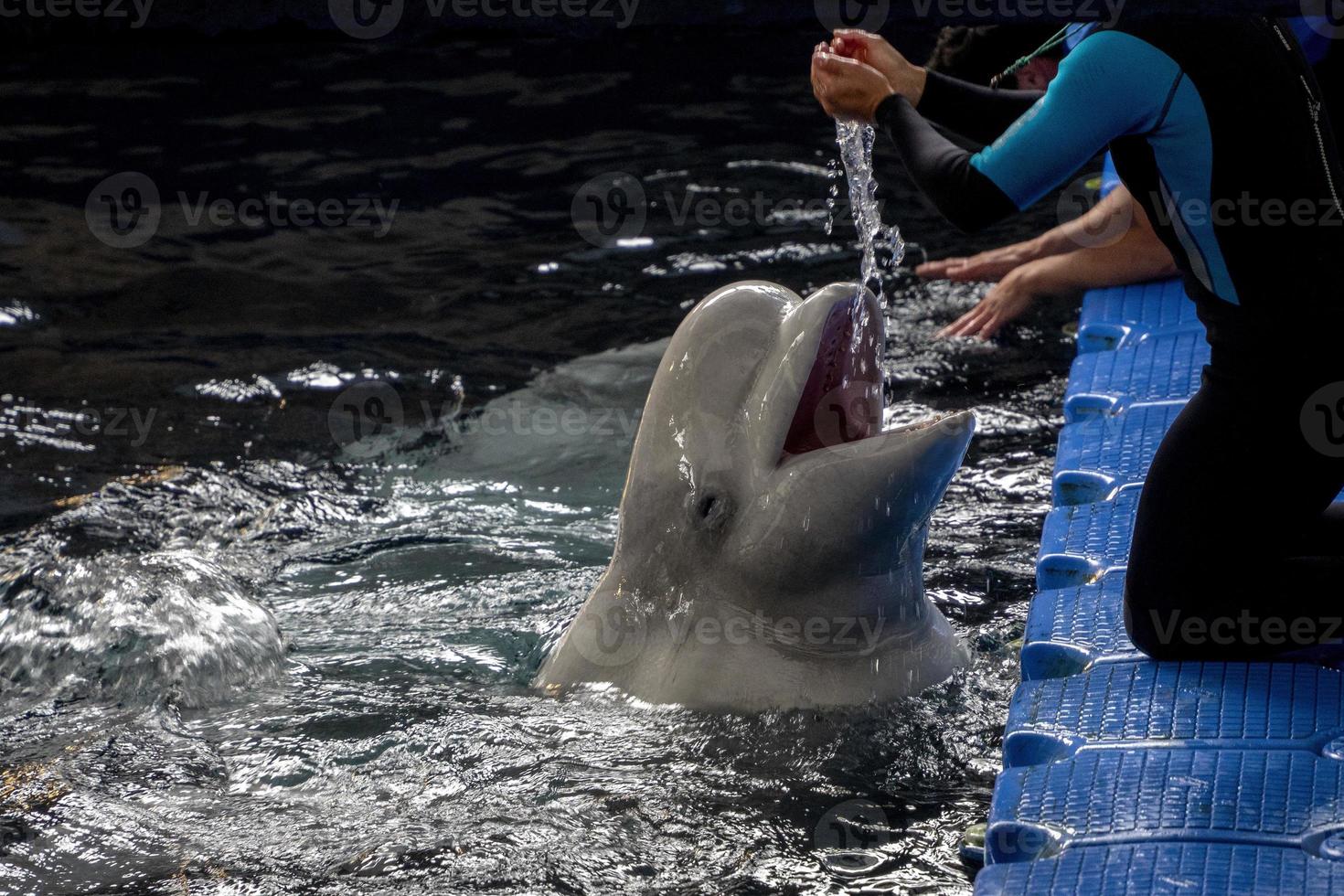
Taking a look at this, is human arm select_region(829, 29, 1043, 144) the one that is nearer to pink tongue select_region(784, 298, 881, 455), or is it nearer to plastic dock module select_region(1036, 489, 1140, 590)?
pink tongue select_region(784, 298, 881, 455)

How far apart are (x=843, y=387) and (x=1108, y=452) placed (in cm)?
176

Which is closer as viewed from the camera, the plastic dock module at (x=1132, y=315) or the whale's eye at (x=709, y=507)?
the whale's eye at (x=709, y=507)

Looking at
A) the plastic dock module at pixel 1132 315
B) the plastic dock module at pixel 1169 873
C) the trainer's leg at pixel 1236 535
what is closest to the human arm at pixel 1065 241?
the plastic dock module at pixel 1132 315

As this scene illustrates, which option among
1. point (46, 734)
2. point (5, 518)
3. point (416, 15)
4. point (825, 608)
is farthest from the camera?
point (5, 518)

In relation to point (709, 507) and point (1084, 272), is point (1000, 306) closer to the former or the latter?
point (1084, 272)

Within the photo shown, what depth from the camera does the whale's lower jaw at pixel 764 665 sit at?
3623 millimetres

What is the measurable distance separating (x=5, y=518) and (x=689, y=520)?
3.47 m

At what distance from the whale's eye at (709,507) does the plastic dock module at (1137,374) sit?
7.22 feet

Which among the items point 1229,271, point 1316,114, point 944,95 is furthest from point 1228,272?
point 944,95

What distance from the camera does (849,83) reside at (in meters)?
3.64

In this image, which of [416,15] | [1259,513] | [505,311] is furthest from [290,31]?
[505,311]

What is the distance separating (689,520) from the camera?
11.9 ft

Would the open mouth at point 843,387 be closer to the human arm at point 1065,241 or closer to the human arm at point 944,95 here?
the human arm at point 944,95

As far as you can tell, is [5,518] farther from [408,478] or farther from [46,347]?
[46,347]
